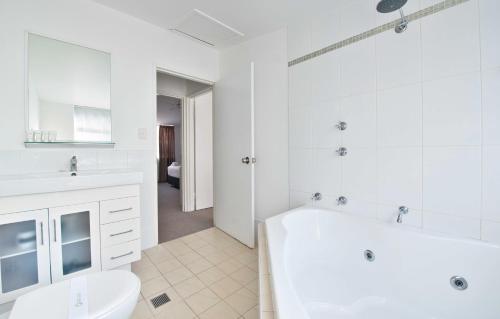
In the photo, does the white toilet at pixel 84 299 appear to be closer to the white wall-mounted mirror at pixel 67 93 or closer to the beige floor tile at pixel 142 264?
the beige floor tile at pixel 142 264

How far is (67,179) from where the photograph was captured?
1.25 metres

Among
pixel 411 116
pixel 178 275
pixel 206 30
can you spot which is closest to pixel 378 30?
pixel 411 116

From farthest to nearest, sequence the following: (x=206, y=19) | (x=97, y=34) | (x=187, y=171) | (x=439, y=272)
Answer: (x=187, y=171) < (x=206, y=19) < (x=97, y=34) < (x=439, y=272)

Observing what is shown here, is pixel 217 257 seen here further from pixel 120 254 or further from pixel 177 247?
pixel 120 254

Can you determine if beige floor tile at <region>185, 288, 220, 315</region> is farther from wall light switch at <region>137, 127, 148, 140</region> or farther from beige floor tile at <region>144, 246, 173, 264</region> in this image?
wall light switch at <region>137, 127, 148, 140</region>

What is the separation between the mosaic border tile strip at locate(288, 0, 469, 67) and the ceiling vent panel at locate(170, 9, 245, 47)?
748mm

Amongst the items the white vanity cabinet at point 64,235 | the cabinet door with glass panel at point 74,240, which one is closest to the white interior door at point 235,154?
the white vanity cabinet at point 64,235

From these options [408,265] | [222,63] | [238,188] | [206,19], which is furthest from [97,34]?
[408,265]

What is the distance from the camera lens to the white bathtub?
971 millimetres

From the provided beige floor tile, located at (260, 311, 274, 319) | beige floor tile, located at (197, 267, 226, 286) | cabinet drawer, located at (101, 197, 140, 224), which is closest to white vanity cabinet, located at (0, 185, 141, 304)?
cabinet drawer, located at (101, 197, 140, 224)

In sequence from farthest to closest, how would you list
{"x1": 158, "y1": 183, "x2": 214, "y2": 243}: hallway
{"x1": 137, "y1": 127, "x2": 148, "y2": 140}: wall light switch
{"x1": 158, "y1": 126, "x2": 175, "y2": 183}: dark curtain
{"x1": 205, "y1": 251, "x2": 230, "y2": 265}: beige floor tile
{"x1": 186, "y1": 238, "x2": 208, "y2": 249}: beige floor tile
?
{"x1": 158, "y1": 126, "x2": 175, "y2": 183}: dark curtain → {"x1": 158, "y1": 183, "x2": 214, "y2": 243}: hallway → {"x1": 186, "y1": 238, "x2": 208, "y2": 249}: beige floor tile → {"x1": 137, "y1": 127, "x2": 148, "y2": 140}: wall light switch → {"x1": 205, "y1": 251, "x2": 230, "y2": 265}: beige floor tile

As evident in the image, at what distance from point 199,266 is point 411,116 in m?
1.96

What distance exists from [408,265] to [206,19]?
2.41 m

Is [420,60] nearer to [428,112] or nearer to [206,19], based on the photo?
[428,112]
